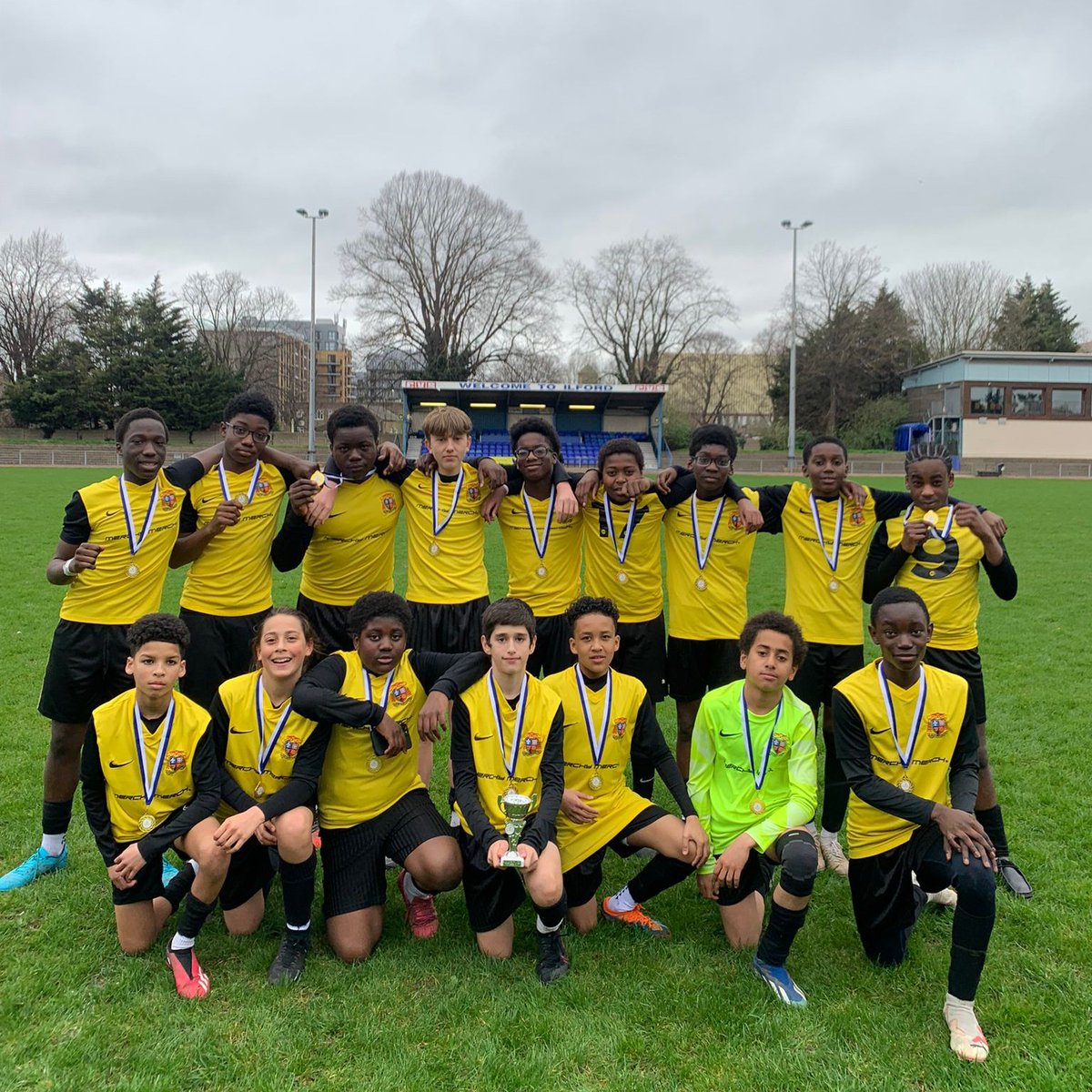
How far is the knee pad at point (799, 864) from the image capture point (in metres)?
2.93

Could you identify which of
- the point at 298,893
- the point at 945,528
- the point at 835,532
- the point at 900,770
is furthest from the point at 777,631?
the point at 298,893

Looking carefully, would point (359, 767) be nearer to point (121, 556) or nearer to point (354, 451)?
point (121, 556)

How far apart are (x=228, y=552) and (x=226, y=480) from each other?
0.39 m

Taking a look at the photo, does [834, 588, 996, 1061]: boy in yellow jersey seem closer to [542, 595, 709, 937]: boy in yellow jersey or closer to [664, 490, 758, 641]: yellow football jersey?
[542, 595, 709, 937]: boy in yellow jersey

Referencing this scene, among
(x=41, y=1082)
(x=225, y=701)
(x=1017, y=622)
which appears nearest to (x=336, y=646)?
(x=225, y=701)

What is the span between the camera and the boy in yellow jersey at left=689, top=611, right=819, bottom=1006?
3.19 m

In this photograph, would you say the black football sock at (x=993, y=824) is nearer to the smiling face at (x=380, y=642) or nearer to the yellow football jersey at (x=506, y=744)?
the yellow football jersey at (x=506, y=744)

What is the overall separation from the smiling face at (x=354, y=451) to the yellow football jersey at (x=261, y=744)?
149cm

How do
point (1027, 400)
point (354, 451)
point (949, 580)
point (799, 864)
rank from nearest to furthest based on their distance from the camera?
point (799, 864) → point (949, 580) → point (354, 451) → point (1027, 400)

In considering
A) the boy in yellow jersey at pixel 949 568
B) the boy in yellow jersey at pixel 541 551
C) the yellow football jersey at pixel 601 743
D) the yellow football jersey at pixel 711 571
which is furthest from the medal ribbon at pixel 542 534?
the boy in yellow jersey at pixel 949 568

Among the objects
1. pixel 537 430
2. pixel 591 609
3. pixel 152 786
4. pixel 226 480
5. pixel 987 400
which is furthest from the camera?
pixel 987 400

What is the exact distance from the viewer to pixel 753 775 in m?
3.35

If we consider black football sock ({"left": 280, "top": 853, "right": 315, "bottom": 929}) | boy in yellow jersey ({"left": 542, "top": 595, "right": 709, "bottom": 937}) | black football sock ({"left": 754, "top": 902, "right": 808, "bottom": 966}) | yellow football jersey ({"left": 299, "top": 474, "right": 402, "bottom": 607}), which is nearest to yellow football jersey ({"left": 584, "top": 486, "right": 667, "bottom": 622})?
boy in yellow jersey ({"left": 542, "top": 595, "right": 709, "bottom": 937})

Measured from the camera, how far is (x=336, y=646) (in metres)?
4.58
